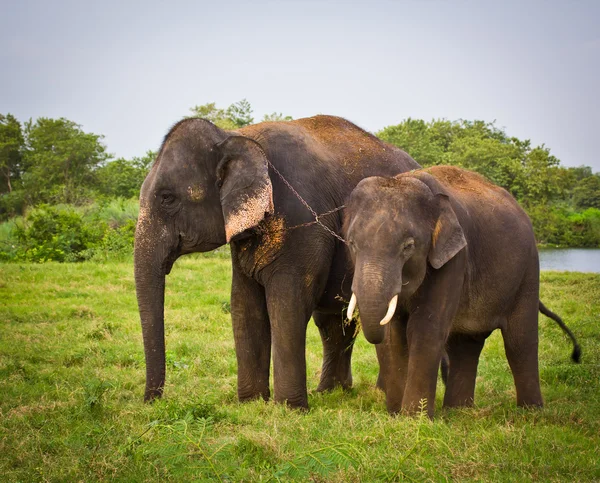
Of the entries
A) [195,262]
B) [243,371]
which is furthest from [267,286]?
[195,262]

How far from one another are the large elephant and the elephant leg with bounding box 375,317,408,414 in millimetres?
774

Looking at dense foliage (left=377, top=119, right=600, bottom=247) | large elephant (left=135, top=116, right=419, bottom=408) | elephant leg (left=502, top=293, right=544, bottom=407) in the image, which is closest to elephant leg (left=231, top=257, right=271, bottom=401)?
large elephant (left=135, top=116, right=419, bottom=408)

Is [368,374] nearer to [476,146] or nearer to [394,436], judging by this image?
[394,436]

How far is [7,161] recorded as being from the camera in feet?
120

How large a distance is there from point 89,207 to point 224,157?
16714 mm

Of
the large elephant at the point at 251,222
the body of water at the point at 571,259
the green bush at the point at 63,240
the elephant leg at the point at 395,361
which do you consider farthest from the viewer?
the body of water at the point at 571,259

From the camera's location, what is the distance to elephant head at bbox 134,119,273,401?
630 cm

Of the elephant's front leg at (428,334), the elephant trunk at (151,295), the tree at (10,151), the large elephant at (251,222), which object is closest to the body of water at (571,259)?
the large elephant at (251,222)

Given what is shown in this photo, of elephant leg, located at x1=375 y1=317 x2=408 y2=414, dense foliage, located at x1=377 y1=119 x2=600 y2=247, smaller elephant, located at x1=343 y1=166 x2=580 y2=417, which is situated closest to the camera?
smaller elephant, located at x1=343 y1=166 x2=580 y2=417

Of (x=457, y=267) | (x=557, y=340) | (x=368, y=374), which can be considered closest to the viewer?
(x=457, y=267)

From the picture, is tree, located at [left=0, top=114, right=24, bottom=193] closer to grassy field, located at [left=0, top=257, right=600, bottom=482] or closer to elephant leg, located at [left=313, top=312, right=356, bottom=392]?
grassy field, located at [left=0, top=257, right=600, bottom=482]

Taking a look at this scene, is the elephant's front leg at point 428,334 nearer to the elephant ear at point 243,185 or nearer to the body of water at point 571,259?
the elephant ear at point 243,185

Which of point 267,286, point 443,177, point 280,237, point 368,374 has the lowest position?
point 368,374

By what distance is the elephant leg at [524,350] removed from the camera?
6.68m
